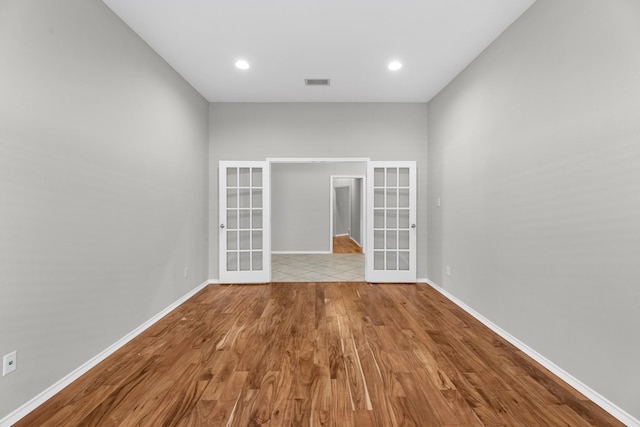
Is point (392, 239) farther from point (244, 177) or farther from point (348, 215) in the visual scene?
point (348, 215)

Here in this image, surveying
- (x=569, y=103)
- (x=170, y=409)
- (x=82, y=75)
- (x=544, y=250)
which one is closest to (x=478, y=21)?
(x=569, y=103)

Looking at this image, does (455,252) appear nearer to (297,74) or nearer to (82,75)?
(297,74)

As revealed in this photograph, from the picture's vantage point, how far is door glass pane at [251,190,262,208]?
4.57 m

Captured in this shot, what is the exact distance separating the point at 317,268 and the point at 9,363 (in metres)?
4.47

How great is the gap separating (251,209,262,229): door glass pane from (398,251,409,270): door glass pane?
229 centimetres

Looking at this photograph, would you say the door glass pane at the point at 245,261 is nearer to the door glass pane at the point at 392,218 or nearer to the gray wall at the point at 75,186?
the gray wall at the point at 75,186

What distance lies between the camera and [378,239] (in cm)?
461

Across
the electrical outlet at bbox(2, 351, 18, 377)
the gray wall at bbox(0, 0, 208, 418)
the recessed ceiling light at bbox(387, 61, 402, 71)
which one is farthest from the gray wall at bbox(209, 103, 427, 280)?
the electrical outlet at bbox(2, 351, 18, 377)

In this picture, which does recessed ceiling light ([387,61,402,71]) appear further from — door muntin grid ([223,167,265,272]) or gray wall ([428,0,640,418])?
door muntin grid ([223,167,265,272])

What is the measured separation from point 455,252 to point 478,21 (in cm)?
251

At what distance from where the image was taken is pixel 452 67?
342 cm

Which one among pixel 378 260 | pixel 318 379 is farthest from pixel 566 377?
pixel 378 260

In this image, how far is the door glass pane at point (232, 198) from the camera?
4.53 meters

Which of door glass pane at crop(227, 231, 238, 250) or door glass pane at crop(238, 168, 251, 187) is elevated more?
door glass pane at crop(238, 168, 251, 187)
